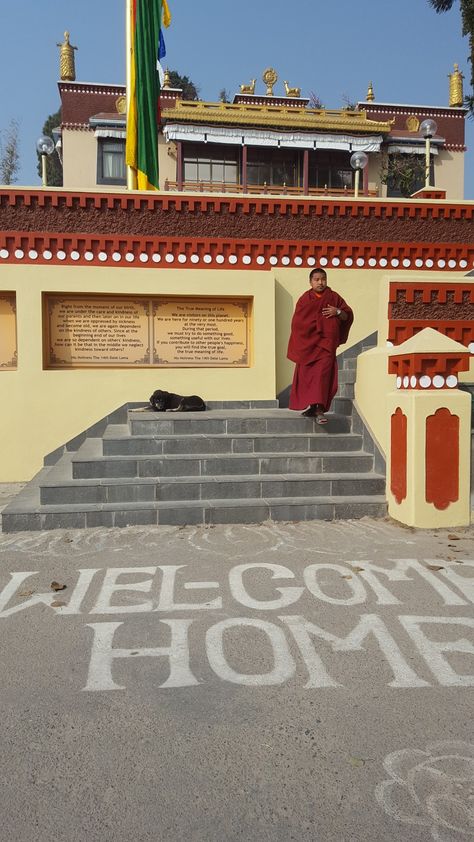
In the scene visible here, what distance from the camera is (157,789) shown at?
1955 millimetres

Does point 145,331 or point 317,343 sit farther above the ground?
point 145,331

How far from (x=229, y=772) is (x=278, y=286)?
24.9 feet

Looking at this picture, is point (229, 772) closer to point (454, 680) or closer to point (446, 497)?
point (454, 680)

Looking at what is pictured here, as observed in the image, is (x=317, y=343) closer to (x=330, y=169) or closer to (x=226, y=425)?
(x=226, y=425)

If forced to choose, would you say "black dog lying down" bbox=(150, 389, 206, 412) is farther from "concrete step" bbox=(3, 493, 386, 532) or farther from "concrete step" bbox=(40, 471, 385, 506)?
"concrete step" bbox=(3, 493, 386, 532)

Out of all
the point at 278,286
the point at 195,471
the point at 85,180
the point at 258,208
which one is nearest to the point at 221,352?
the point at 278,286

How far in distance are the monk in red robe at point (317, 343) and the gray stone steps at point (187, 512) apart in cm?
125

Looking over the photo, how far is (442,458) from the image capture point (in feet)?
17.4

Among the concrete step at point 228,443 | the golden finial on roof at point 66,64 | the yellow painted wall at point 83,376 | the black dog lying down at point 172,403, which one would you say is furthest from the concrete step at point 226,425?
the golden finial on roof at point 66,64

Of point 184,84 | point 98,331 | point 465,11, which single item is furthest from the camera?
point 184,84

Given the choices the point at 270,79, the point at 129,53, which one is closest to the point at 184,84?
the point at 270,79

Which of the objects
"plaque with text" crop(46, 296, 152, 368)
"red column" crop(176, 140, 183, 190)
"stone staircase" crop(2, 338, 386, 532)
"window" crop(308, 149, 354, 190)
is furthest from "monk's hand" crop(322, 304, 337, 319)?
"window" crop(308, 149, 354, 190)

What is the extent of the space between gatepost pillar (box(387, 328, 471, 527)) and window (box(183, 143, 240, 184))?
19828 mm

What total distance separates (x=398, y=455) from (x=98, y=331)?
191 inches
